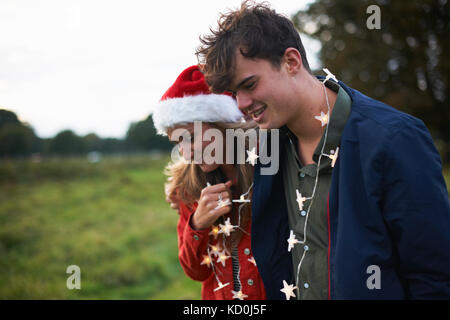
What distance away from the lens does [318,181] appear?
2.09 meters

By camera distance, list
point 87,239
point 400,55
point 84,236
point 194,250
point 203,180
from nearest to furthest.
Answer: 1. point 194,250
2. point 203,180
3. point 87,239
4. point 84,236
5. point 400,55

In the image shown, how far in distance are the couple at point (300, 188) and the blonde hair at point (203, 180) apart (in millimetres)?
11

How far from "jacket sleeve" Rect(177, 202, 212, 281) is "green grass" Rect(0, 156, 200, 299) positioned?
7.86 feet

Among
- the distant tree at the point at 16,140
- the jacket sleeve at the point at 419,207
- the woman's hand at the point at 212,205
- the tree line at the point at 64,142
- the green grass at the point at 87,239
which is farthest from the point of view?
the distant tree at the point at 16,140

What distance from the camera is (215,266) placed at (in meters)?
2.74

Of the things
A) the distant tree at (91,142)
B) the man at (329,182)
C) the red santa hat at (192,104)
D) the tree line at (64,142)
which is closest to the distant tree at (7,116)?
the tree line at (64,142)

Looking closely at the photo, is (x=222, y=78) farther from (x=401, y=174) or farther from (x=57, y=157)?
(x=57, y=157)

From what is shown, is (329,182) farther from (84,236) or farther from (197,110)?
(84,236)

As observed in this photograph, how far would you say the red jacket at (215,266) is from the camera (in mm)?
2557

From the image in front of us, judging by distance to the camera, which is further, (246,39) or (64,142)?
(64,142)

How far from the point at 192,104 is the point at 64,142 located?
12.4m

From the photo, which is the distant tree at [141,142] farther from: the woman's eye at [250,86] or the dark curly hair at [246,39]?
the woman's eye at [250,86]

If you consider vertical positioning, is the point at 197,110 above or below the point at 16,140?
below

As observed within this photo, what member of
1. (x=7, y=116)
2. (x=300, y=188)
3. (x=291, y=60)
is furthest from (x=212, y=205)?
(x=7, y=116)
